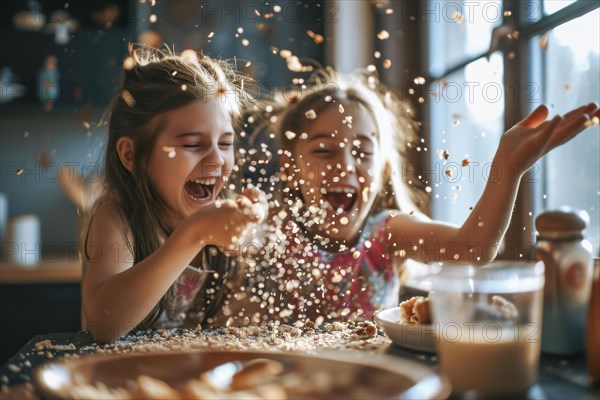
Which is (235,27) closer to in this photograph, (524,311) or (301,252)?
(301,252)

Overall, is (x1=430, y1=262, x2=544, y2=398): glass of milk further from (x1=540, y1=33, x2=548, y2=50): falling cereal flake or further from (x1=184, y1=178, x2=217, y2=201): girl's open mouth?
(x1=540, y1=33, x2=548, y2=50): falling cereal flake

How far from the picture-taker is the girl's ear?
5.48 feet

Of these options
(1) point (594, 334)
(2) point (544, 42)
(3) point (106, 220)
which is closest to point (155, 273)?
(3) point (106, 220)

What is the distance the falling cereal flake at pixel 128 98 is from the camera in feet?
5.53

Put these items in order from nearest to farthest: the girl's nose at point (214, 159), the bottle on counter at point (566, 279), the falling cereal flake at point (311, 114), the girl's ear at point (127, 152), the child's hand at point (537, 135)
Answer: the bottle on counter at point (566, 279) → the child's hand at point (537, 135) → the girl's nose at point (214, 159) → the girl's ear at point (127, 152) → the falling cereal flake at point (311, 114)

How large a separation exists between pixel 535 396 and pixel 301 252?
1.05 meters

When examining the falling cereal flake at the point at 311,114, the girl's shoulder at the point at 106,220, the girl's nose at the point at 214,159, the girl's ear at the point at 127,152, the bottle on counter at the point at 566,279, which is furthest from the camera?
the falling cereal flake at the point at 311,114

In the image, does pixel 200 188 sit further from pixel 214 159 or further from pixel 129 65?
pixel 129 65

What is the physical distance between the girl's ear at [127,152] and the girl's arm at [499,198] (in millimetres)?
755

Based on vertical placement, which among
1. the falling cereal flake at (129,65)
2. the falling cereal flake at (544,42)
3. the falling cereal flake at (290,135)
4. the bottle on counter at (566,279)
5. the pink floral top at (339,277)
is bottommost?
the pink floral top at (339,277)

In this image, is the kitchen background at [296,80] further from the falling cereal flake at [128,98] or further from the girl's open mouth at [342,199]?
the girl's open mouth at [342,199]

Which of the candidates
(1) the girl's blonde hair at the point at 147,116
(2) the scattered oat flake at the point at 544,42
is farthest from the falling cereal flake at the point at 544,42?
(1) the girl's blonde hair at the point at 147,116

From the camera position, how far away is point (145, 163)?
5.41 feet

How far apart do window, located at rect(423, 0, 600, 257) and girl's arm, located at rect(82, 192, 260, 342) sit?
0.44 meters
